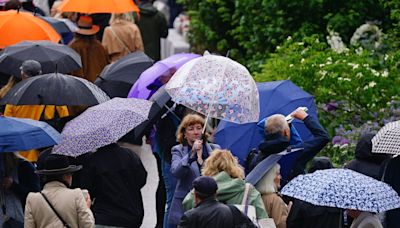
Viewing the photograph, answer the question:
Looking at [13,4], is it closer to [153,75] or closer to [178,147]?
[153,75]

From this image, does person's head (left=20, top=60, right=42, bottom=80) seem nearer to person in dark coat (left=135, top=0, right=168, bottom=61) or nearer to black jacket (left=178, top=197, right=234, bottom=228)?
black jacket (left=178, top=197, right=234, bottom=228)

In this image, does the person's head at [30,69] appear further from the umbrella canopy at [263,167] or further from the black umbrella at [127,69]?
the umbrella canopy at [263,167]

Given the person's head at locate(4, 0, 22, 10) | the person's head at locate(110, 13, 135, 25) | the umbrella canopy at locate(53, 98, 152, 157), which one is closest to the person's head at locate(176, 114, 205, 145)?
the umbrella canopy at locate(53, 98, 152, 157)

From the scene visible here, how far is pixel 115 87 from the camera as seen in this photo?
47.3 ft

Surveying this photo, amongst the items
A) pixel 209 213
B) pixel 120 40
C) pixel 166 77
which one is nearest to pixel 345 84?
pixel 166 77

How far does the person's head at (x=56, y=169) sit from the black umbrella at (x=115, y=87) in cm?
407

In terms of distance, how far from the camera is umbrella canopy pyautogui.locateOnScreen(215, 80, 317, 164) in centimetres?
1217

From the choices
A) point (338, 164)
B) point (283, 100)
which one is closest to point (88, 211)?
point (283, 100)

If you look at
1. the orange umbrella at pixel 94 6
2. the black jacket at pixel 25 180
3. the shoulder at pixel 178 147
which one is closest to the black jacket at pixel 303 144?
the shoulder at pixel 178 147

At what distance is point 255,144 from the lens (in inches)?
479

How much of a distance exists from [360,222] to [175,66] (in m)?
4.11

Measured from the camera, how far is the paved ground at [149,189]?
14531mm

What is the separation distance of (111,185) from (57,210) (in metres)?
A: 1.07

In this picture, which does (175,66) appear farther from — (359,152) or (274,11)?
(274,11)
